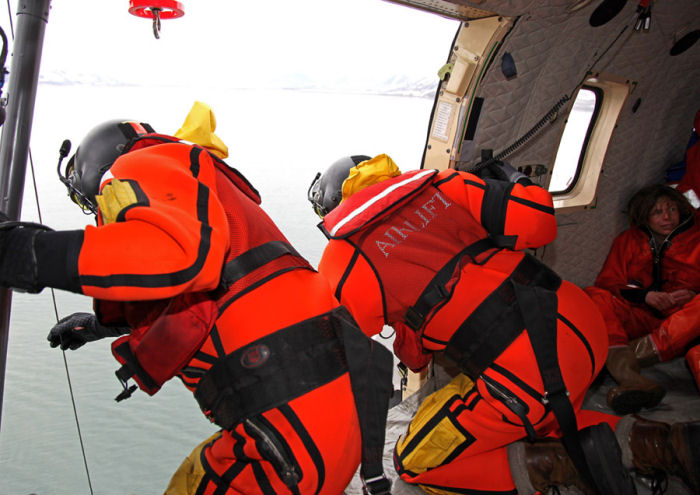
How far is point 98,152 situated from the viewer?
152cm

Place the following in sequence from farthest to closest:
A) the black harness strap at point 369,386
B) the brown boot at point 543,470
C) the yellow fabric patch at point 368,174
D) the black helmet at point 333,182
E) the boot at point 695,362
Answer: the boot at point 695,362 → the brown boot at point 543,470 → the black helmet at point 333,182 → the yellow fabric patch at point 368,174 → the black harness strap at point 369,386

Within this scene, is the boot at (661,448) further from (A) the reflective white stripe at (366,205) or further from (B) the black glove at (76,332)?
(B) the black glove at (76,332)

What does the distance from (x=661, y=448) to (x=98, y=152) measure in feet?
8.42

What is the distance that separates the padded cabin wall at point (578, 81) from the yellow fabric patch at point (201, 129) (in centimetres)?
148

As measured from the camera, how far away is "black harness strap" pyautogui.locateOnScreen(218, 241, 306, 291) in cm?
137

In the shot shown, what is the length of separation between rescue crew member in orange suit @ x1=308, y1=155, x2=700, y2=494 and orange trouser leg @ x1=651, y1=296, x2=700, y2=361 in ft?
4.04

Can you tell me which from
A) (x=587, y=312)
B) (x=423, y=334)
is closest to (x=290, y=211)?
(x=423, y=334)

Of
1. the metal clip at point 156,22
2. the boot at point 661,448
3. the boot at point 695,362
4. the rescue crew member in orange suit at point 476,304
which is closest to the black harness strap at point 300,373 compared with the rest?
the rescue crew member in orange suit at point 476,304

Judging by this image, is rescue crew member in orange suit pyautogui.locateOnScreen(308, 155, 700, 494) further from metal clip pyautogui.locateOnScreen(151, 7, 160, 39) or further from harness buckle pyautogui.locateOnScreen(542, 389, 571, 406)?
metal clip pyautogui.locateOnScreen(151, 7, 160, 39)

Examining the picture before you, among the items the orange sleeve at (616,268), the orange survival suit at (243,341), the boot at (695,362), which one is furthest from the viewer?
the orange sleeve at (616,268)

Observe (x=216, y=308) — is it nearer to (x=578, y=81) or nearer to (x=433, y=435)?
(x=433, y=435)

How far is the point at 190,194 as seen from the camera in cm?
118

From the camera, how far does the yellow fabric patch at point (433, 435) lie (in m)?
2.14

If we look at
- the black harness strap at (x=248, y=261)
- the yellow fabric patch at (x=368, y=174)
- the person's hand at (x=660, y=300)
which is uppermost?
the yellow fabric patch at (x=368, y=174)
